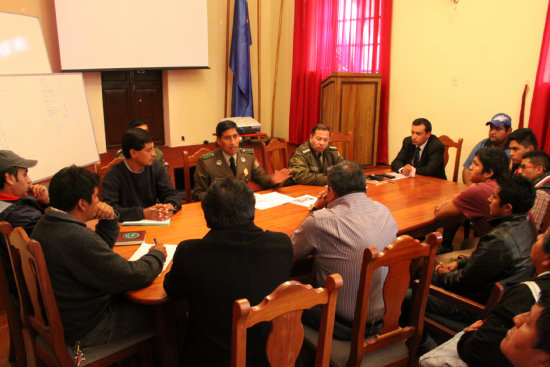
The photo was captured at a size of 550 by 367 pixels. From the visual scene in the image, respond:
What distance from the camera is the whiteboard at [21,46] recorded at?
3.46m

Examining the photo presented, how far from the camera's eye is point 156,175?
291cm

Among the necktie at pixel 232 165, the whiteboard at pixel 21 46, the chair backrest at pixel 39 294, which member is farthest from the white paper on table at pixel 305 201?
the whiteboard at pixel 21 46

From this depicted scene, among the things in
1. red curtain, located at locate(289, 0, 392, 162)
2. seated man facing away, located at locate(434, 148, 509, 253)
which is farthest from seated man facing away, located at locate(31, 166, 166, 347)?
red curtain, located at locate(289, 0, 392, 162)

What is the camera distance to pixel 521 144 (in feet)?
11.5

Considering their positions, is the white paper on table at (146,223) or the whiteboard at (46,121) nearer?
the white paper on table at (146,223)

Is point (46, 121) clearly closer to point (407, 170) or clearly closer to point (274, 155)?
point (274, 155)

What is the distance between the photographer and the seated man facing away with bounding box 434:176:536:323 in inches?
77.2

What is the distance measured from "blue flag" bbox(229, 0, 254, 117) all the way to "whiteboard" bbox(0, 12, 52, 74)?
3670 millimetres

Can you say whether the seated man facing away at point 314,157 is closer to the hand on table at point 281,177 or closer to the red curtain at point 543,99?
the hand on table at point 281,177

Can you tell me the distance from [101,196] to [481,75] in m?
Answer: 4.25

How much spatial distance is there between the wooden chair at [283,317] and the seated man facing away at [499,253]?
0.88m

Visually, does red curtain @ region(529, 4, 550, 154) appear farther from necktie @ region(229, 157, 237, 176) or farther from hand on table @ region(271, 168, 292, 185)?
necktie @ region(229, 157, 237, 176)

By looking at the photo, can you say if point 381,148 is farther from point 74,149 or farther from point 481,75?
point 74,149

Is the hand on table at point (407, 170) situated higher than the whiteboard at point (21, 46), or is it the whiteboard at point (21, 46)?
the whiteboard at point (21, 46)
